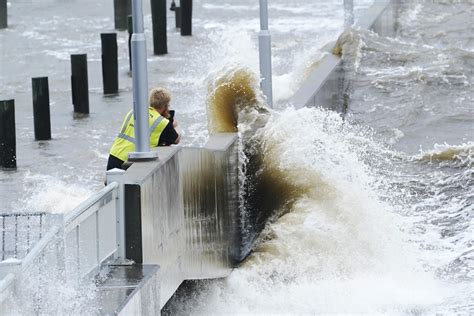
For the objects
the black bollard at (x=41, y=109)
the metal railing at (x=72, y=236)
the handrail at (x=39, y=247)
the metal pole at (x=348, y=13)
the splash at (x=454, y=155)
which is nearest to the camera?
the handrail at (x=39, y=247)

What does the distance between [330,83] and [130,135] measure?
860 cm

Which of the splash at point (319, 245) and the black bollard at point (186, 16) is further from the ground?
the black bollard at point (186, 16)

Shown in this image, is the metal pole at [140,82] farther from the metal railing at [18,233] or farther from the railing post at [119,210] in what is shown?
the metal railing at [18,233]

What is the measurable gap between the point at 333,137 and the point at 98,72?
13.2 m

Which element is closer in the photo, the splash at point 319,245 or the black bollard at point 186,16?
the splash at point 319,245

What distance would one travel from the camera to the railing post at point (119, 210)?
30.1 feet

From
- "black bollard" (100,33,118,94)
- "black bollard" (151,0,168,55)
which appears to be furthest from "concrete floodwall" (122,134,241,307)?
"black bollard" (151,0,168,55)

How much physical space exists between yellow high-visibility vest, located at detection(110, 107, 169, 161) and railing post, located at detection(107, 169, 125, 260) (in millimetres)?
1783

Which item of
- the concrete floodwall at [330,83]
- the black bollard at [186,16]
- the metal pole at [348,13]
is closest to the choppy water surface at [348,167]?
the concrete floodwall at [330,83]

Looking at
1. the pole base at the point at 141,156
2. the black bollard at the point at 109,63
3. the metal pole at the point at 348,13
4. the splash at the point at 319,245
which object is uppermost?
the metal pole at the point at 348,13

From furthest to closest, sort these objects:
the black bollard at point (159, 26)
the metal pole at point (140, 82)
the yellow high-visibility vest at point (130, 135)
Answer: the black bollard at point (159, 26) < the yellow high-visibility vest at point (130, 135) < the metal pole at point (140, 82)

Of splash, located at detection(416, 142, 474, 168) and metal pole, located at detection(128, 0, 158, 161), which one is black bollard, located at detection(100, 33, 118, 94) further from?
metal pole, located at detection(128, 0, 158, 161)

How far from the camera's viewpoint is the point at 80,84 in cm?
2167

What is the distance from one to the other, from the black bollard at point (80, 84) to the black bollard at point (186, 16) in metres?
9.80
